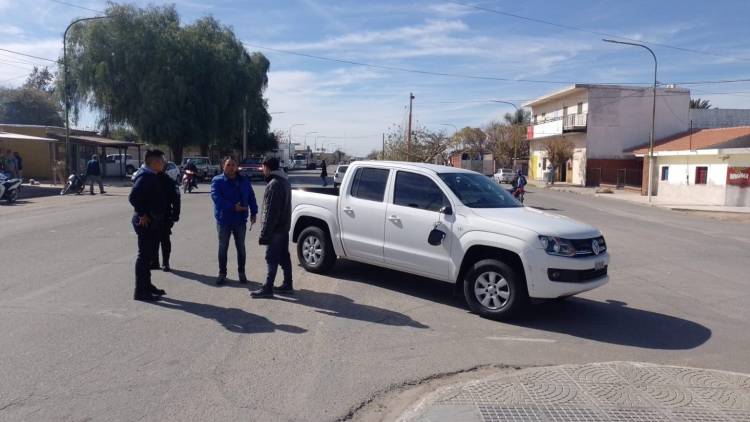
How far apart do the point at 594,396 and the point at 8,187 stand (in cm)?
2179

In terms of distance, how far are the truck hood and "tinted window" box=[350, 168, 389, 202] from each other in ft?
4.92

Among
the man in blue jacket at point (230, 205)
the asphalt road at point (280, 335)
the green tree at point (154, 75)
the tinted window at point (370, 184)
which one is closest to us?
the asphalt road at point (280, 335)

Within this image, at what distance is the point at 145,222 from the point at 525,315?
4.55 m

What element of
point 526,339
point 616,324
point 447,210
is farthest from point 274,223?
point 616,324

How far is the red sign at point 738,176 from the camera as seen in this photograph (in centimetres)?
2853

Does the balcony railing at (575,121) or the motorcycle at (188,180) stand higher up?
the balcony railing at (575,121)

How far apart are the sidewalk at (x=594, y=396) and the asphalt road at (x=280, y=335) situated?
454 mm

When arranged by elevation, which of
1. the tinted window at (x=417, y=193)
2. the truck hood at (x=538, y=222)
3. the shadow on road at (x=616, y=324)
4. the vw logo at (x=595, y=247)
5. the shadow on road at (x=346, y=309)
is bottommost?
the shadow on road at (x=616, y=324)

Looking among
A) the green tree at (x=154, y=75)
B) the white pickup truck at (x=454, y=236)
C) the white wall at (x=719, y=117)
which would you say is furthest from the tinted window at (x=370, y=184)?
the white wall at (x=719, y=117)

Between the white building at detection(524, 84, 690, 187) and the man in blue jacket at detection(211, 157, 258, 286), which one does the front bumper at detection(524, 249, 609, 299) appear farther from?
the white building at detection(524, 84, 690, 187)

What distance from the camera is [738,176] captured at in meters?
28.8

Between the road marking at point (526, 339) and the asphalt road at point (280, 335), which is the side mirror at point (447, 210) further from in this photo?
the road marking at point (526, 339)

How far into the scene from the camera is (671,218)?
76.4 ft

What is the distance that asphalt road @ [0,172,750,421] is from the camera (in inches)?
180
